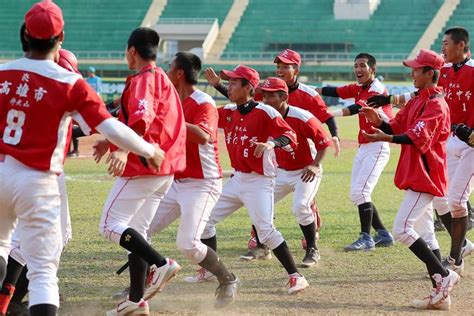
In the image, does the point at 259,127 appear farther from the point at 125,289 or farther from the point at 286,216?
the point at 286,216

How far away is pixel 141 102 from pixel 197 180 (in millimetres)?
1291

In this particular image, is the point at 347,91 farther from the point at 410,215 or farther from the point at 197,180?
the point at 197,180

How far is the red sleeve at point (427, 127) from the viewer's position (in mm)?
6539

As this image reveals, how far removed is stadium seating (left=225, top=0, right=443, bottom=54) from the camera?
160ft

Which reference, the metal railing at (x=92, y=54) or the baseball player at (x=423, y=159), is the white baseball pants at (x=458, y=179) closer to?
the baseball player at (x=423, y=159)

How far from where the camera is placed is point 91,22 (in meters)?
51.8

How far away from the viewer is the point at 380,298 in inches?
271

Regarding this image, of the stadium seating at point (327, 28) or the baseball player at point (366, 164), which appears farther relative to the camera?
the stadium seating at point (327, 28)

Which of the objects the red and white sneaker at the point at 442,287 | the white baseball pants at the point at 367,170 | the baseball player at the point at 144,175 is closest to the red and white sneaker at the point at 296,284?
the red and white sneaker at the point at 442,287

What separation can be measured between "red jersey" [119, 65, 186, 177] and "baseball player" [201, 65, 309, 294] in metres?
1.29

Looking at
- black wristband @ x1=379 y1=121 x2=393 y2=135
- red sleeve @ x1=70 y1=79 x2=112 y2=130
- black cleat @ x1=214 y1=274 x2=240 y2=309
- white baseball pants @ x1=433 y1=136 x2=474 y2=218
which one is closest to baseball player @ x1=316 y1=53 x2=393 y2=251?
white baseball pants @ x1=433 y1=136 x2=474 y2=218

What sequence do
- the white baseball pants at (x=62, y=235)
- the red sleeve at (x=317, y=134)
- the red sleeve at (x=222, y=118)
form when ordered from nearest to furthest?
the white baseball pants at (x=62, y=235), the red sleeve at (x=222, y=118), the red sleeve at (x=317, y=134)

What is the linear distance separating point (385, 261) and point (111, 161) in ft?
13.6

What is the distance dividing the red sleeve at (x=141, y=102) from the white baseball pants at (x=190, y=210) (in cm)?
114
